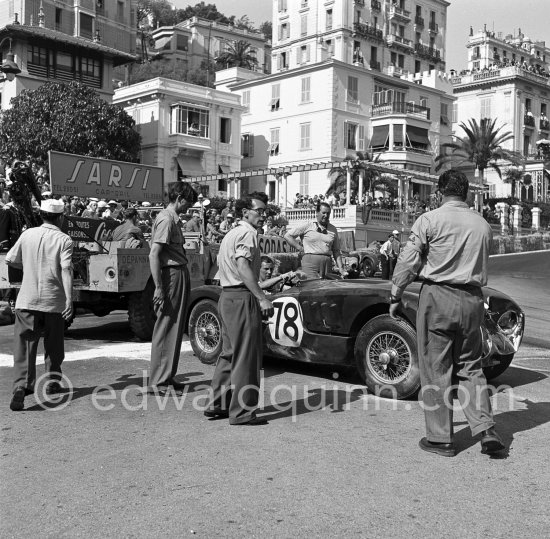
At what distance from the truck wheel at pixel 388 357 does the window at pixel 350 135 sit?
4345 centimetres

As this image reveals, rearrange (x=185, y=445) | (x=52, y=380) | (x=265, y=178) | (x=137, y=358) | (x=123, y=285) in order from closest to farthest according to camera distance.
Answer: (x=185, y=445) < (x=52, y=380) < (x=137, y=358) < (x=123, y=285) < (x=265, y=178)

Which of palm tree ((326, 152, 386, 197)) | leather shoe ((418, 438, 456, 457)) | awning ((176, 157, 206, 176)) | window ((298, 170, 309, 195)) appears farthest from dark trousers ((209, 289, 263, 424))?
window ((298, 170, 309, 195))

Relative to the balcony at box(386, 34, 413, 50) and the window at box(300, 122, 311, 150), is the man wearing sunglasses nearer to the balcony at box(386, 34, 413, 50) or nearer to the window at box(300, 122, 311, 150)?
the window at box(300, 122, 311, 150)

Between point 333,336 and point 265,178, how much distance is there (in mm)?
42637

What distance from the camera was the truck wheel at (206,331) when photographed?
754cm

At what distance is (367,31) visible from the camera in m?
59.5

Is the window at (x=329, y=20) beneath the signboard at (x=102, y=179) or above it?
above

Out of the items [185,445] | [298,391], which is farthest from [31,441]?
[298,391]

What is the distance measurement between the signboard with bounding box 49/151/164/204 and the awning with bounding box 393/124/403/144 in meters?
41.3

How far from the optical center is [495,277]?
23.2m

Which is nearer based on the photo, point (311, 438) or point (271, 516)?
point (271, 516)

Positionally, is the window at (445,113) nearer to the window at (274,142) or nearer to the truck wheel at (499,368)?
the window at (274,142)

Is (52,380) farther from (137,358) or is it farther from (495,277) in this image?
(495,277)

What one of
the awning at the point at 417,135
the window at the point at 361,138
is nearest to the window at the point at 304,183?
the window at the point at 361,138
